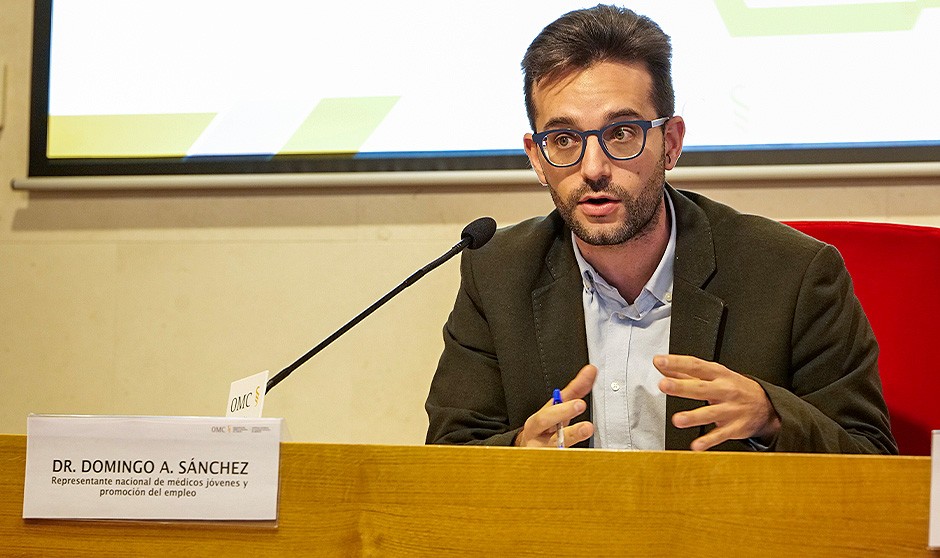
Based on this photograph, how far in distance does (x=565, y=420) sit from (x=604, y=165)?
569 mm

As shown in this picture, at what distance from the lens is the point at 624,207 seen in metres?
1.57

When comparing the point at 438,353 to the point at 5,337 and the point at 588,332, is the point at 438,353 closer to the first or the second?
the point at 588,332

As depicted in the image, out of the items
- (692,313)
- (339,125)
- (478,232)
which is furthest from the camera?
(339,125)

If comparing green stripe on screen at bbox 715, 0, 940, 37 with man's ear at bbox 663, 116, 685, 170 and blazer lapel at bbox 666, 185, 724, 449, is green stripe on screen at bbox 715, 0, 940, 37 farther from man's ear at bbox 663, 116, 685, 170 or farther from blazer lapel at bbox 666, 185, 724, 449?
blazer lapel at bbox 666, 185, 724, 449

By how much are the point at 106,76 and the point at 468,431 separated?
4.91 feet

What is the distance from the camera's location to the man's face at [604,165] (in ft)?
5.15

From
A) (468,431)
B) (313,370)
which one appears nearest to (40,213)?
(313,370)

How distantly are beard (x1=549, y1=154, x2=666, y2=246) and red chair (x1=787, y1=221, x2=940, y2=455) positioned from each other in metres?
0.38

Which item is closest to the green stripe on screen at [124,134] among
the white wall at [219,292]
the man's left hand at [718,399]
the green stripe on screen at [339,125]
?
the white wall at [219,292]

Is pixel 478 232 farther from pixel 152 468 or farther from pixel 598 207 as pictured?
pixel 152 468

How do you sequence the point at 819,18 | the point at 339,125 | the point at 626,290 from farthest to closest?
the point at 339,125
the point at 819,18
the point at 626,290

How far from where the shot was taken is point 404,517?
0.83 metres

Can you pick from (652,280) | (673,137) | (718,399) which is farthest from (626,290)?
(718,399)

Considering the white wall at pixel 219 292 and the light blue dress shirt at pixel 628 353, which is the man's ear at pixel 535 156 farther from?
the white wall at pixel 219 292
